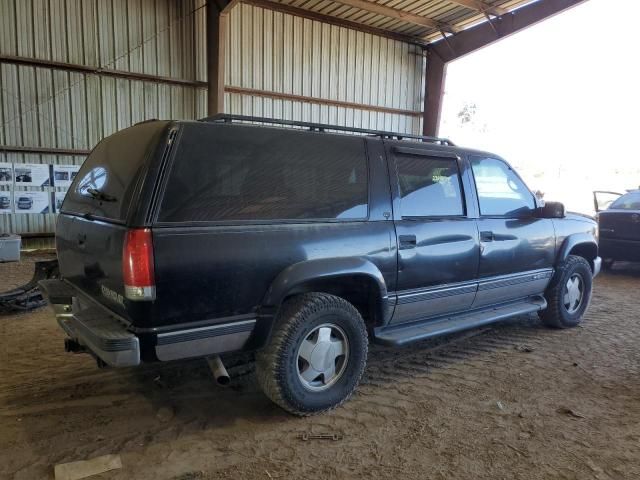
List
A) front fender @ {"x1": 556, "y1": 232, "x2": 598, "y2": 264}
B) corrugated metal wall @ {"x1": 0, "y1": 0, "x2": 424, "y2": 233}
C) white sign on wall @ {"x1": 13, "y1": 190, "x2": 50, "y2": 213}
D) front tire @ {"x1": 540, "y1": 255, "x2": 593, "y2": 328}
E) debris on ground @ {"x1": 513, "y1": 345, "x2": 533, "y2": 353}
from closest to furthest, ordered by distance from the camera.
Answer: debris on ground @ {"x1": 513, "y1": 345, "x2": 533, "y2": 353}, front fender @ {"x1": 556, "y1": 232, "x2": 598, "y2": 264}, front tire @ {"x1": 540, "y1": 255, "x2": 593, "y2": 328}, corrugated metal wall @ {"x1": 0, "y1": 0, "x2": 424, "y2": 233}, white sign on wall @ {"x1": 13, "y1": 190, "x2": 50, "y2": 213}

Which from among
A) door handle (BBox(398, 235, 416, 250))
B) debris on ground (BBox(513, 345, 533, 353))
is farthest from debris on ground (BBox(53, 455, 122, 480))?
debris on ground (BBox(513, 345, 533, 353))

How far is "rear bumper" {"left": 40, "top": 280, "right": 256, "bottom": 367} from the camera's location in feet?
8.46

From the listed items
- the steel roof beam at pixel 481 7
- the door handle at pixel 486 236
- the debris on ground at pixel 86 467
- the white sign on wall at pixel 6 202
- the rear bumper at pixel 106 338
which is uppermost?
the steel roof beam at pixel 481 7

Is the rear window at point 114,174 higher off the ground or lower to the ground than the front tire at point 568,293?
higher

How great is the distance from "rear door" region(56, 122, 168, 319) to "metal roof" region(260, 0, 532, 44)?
10226 millimetres

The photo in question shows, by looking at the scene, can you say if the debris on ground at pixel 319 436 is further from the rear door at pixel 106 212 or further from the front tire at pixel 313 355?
the rear door at pixel 106 212

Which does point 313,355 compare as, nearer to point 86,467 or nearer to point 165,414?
point 165,414

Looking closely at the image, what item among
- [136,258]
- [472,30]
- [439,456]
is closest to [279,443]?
[439,456]

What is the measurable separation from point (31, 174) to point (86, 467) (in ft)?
31.2

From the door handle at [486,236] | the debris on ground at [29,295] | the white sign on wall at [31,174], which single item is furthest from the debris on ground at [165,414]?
the white sign on wall at [31,174]

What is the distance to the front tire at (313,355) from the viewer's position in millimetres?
3064

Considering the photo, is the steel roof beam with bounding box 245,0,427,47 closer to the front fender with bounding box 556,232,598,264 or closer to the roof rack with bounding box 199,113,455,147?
the roof rack with bounding box 199,113,455,147

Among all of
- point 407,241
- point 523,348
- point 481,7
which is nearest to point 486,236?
point 407,241

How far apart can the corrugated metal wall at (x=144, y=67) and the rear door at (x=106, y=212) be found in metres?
8.11
